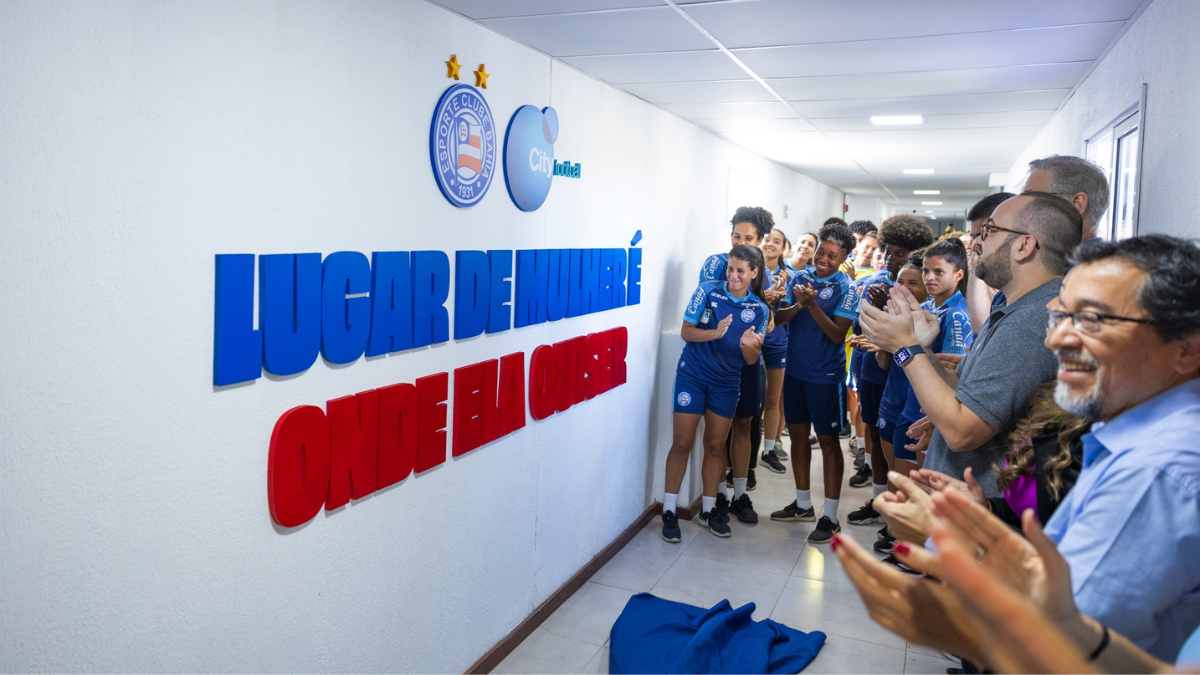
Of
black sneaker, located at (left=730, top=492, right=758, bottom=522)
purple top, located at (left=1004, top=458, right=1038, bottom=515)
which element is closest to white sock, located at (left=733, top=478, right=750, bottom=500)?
black sneaker, located at (left=730, top=492, right=758, bottom=522)

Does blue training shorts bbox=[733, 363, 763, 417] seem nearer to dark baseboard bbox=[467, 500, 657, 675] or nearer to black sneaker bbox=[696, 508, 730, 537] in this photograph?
black sneaker bbox=[696, 508, 730, 537]

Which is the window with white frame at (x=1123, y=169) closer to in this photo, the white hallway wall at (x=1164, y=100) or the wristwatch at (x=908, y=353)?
the white hallway wall at (x=1164, y=100)

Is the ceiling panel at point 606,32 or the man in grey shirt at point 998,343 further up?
the ceiling panel at point 606,32

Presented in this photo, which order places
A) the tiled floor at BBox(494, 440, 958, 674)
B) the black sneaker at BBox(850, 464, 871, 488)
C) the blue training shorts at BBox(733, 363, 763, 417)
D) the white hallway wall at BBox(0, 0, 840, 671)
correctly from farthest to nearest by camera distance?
1. the black sneaker at BBox(850, 464, 871, 488)
2. the blue training shorts at BBox(733, 363, 763, 417)
3. the tiled floor at BBox(494, 440, 958, 674)
4. the white hallway wall at BBox(0, 0, 840, 671)

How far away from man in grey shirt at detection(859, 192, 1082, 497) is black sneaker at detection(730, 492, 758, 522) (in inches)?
100

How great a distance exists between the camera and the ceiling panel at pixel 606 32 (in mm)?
2652

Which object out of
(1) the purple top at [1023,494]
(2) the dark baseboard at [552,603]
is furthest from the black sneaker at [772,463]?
(1) the purple top at [1023,494]

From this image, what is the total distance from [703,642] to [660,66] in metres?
2.43

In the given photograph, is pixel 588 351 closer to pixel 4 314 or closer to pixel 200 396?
pixel 200 396

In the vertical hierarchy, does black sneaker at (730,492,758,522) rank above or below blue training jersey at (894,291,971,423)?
below

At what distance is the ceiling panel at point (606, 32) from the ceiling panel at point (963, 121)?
2249mm

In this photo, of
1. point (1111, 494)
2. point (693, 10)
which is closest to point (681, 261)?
point (693, 10)

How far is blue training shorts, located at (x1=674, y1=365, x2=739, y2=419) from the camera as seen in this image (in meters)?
4.39

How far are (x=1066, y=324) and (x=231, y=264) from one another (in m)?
1.73
